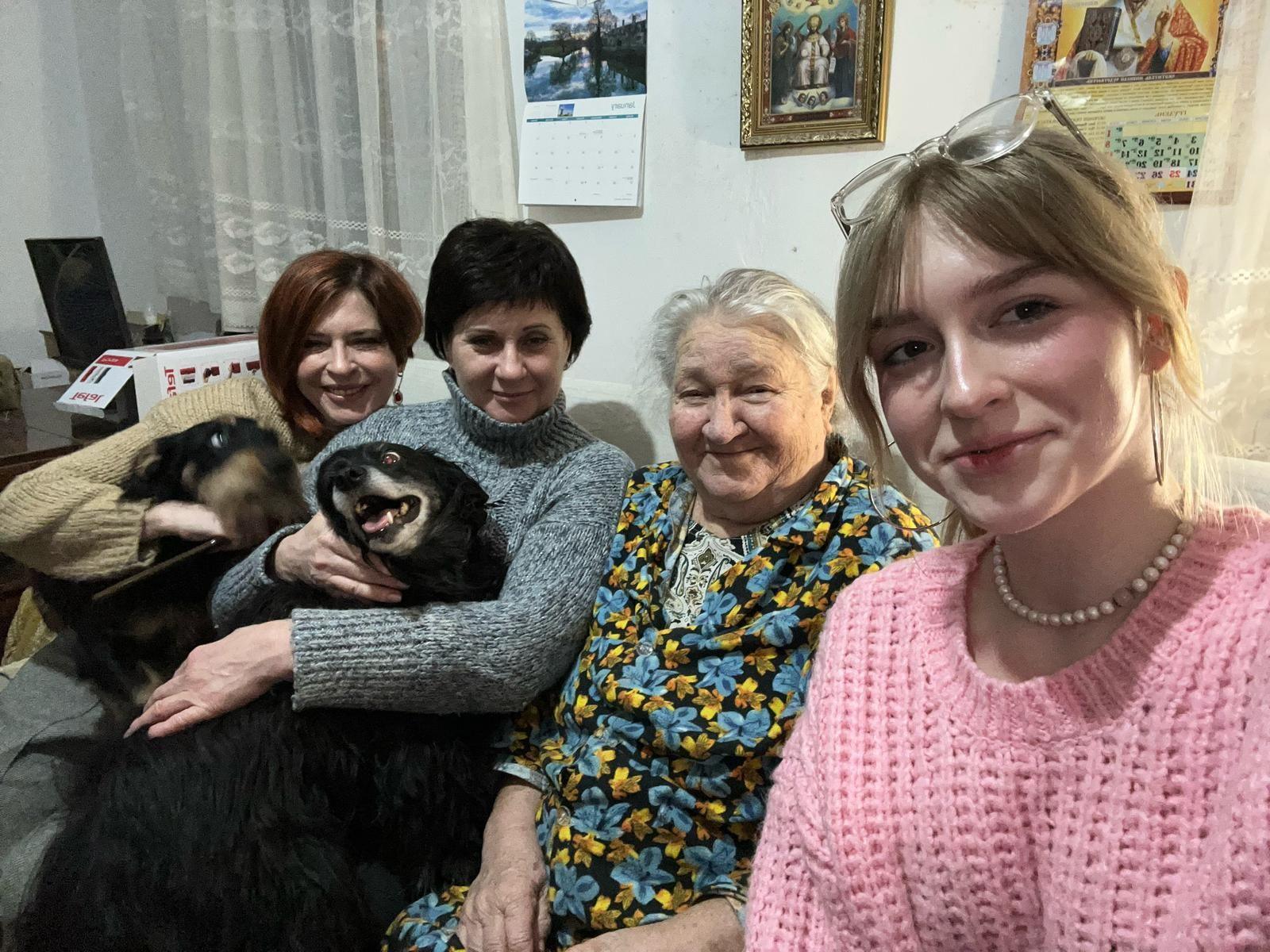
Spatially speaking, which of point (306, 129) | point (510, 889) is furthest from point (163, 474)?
point (306, 129)

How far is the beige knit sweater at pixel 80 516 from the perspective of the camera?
1400mm

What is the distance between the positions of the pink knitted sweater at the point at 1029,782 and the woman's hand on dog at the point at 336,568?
2.23 feet

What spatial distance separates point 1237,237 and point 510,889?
46.9 inches

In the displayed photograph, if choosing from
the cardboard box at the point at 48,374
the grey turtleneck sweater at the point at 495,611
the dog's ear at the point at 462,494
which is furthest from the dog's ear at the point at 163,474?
the cardboard box at the point at 48,374

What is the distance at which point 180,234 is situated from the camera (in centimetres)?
270

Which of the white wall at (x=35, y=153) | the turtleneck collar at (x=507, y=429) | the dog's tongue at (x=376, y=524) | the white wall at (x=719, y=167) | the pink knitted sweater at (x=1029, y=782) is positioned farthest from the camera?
the white wall at (x=35, y=153)

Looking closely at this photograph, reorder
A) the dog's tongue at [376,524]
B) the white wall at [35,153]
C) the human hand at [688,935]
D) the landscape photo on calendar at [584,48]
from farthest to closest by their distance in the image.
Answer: the white wall at [35,153] → the landscape photo on calendar at [584,48] → the dog's tongue at [376,524] → the human hand at [688,935]

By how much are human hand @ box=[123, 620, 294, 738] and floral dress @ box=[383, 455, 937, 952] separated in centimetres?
38

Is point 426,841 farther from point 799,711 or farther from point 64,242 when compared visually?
point 64,242

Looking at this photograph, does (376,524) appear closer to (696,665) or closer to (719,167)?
(696,665)

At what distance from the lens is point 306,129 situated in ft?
7.40

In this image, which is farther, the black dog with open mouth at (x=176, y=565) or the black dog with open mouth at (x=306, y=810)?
the black dog with open mouth at (x=176, y=565)

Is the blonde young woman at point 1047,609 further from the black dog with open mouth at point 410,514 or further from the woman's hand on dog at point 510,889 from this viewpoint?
the black dog with open mouth at point 410,514

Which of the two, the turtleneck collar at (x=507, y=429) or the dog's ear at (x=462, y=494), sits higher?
the turtleneck collar at (x=507, y=429)
